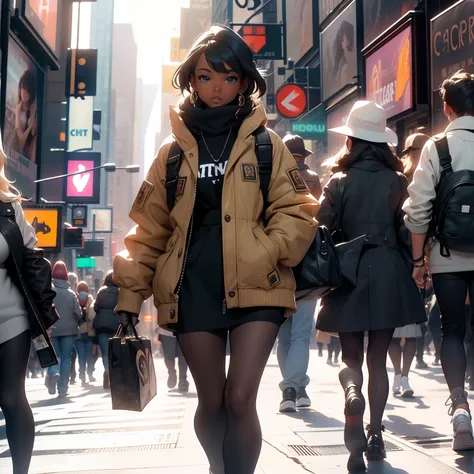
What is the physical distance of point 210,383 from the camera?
152 inches

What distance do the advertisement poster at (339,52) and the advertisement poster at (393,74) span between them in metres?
3.50

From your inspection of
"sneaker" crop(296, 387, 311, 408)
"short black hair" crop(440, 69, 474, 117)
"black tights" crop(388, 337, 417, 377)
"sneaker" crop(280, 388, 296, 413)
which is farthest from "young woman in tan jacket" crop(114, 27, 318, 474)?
"black tights" crop(388, 337, 417, 377)

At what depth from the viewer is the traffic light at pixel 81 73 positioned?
38.6 metres

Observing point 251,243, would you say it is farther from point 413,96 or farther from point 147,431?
point 413,96

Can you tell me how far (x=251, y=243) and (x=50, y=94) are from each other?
4116 centimetres

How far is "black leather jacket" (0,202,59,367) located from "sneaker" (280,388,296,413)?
12.0ft

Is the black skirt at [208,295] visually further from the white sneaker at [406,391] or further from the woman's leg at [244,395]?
the white sneaker at [406,391]

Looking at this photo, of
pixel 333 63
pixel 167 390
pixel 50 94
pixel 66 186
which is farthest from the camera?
pixel 66 186

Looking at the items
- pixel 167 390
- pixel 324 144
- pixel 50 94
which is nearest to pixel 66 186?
pixel 50 94

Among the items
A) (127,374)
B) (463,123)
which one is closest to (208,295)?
(127,374)

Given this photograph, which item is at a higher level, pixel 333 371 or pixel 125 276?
pixel 125 276

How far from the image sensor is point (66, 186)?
154 ft

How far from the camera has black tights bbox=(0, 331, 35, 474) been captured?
4.40m

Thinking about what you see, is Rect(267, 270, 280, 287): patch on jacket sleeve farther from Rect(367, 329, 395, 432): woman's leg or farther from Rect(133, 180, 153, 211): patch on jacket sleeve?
Rect(367, 329, 395, 432): woman's leg
